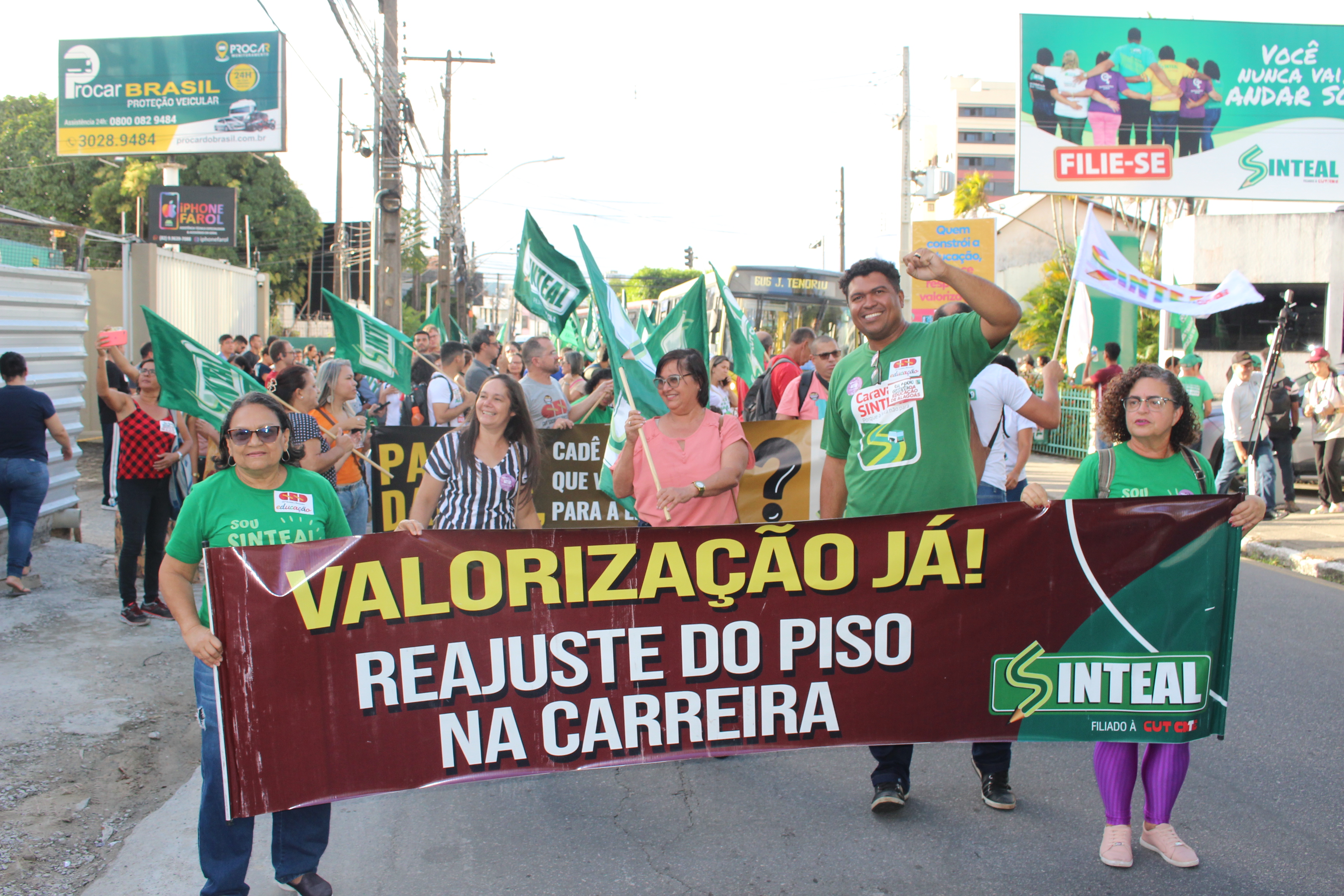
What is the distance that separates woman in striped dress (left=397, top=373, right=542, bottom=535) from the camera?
447 centimetres

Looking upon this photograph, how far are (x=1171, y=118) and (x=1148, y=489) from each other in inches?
775

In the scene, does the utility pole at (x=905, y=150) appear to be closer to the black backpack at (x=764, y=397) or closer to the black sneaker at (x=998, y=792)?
the black backpack at (x=764, y=397)

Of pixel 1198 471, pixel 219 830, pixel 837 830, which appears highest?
pixel 1198 471

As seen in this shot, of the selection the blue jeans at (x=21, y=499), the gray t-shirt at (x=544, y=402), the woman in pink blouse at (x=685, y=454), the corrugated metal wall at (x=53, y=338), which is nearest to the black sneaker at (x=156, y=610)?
the blue jeans at (x=21, y=499)

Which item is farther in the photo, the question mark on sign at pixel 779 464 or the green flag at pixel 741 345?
the green flag at pixel 741 345

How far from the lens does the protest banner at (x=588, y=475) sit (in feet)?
22.7

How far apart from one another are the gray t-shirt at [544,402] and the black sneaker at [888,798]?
431 cm

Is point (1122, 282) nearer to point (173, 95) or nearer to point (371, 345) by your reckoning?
point (371, 345)

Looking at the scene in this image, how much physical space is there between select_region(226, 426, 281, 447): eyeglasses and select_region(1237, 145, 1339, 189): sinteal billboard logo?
2174 centimetres

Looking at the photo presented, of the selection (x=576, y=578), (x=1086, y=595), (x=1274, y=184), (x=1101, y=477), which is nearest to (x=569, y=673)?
(x=576, y=578)

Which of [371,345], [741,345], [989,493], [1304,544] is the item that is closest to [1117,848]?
[989,493]

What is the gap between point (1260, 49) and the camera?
67.9 feet

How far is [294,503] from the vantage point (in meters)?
3.40

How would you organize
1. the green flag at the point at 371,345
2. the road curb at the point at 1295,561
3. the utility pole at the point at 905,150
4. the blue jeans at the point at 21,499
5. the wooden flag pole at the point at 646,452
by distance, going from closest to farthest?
the wooden flag pole at the point at 646,452 < the blue jeans at the point at 21,499 < the green flag at the point at 371,345 < the road curb at the point at 1295,561 < the utility pole at the point at 905,150
